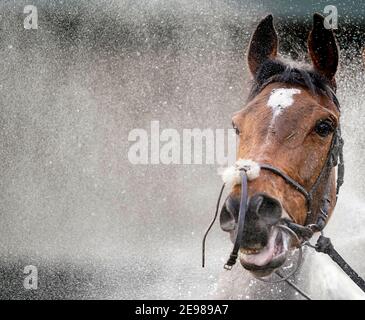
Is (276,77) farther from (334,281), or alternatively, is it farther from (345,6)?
(345,6)

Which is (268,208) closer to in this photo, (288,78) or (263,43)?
(288,78)

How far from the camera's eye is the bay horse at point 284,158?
1.96 metres

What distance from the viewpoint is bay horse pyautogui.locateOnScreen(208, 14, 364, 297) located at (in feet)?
6.43

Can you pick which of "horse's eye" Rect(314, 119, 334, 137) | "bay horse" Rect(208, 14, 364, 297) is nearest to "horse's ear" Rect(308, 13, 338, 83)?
"bay horse" Rect(208, 14, 364, 297)

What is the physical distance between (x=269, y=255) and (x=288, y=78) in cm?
87

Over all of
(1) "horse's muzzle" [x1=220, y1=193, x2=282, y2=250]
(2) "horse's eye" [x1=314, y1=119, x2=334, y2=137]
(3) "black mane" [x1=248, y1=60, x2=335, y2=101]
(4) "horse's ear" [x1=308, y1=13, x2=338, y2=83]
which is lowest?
(1) "horse's muzzle" [x1=220, y1=193, x2=282, y2=250]

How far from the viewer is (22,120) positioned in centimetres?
859

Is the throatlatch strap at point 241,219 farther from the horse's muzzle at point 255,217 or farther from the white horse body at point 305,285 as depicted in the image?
the white horse body at point 305,285

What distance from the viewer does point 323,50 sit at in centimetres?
250

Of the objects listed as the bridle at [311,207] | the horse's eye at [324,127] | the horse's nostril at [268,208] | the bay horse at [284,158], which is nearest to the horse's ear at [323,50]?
the bay horse at [284,158]

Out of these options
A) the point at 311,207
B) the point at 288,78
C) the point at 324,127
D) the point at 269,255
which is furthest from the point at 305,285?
the point at 288,78

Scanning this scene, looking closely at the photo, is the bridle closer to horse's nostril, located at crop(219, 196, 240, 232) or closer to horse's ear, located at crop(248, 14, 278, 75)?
horse's nostril, located at crop(219, 196, 240, 232)

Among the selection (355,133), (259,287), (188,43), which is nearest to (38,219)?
(188,43)

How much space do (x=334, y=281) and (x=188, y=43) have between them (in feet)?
21.8
